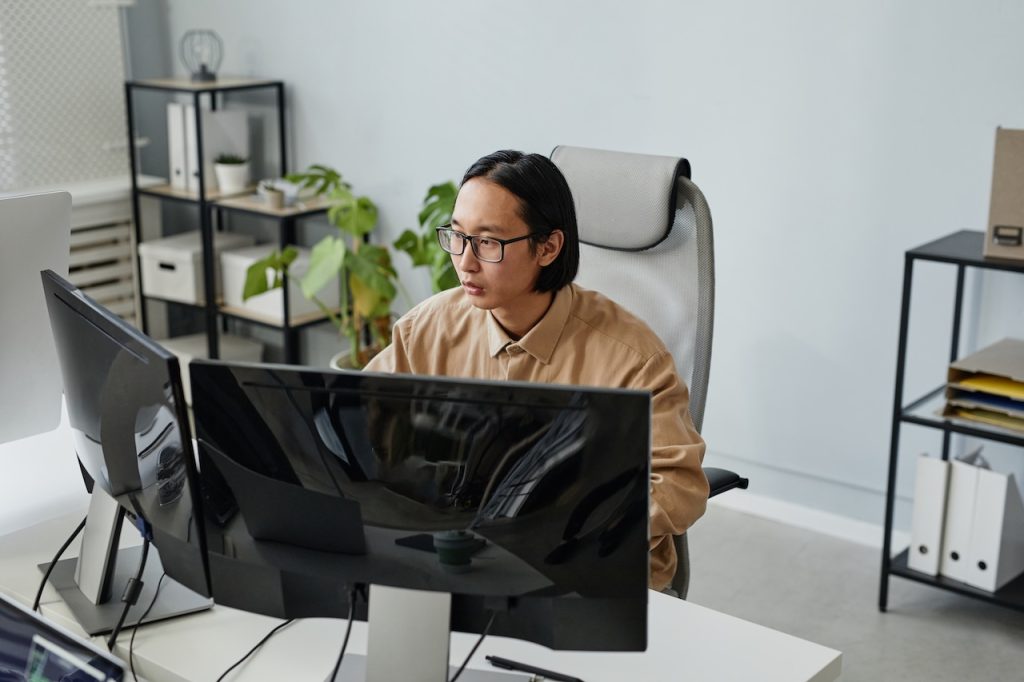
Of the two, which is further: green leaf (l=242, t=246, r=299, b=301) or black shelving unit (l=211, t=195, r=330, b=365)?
black shelving unit (l=211, t=195, r=330, b=365)

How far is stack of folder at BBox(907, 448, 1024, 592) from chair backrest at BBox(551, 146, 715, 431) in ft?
3.32

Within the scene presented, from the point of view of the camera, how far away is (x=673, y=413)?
5.74ft

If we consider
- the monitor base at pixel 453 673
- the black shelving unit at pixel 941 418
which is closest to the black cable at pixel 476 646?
the monitor base at pixel 453 673

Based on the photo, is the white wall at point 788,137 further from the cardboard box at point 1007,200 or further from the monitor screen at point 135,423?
the monitor screen at point 135,423

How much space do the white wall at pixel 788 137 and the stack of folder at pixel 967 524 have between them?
0.28 m

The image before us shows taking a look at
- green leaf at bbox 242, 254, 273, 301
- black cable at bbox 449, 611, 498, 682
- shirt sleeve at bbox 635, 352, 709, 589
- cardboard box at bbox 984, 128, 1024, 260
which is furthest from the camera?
green leaf at bbox 242, 254, 273, 301

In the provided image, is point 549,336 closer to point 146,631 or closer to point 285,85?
point 146,631

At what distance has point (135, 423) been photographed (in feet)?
4.59

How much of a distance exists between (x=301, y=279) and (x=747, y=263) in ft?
4.81

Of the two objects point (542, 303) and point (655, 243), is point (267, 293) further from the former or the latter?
point (542, 303)

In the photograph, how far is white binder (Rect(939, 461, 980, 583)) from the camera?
2.72 metres

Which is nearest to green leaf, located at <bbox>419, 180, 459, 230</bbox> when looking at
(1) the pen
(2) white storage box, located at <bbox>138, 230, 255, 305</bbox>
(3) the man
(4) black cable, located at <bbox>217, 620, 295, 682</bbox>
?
(2) white storage box, located at <bbox>138, 230, 255, 305</bbox>

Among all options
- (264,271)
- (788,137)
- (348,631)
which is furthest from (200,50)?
(348,631)

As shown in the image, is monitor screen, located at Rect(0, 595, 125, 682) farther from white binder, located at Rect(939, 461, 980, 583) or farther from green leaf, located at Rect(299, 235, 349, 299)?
green leaf, located at Rect(299, 235, 349, 299)
